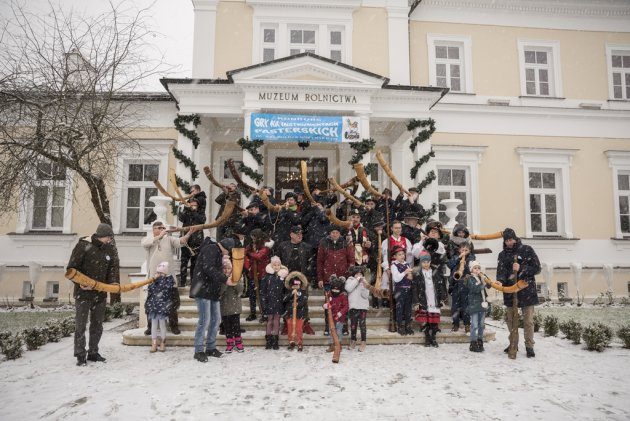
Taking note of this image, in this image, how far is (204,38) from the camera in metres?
12.5

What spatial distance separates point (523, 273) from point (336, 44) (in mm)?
10202

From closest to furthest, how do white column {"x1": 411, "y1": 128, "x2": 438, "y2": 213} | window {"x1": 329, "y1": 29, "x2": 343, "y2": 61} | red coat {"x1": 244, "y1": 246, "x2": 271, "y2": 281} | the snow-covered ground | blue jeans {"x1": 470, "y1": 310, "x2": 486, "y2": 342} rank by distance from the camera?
1. the snow-covered ground
2. blue jeans {"x1": 470, "y1": 310, "x2": 486, "y2": 342}
3. red coat {"x1": 244, "y1": 246, "x2": 271, "y2": 281}
4. white column {"x1": 411, "y1": 128, "x2": 438, "y2": 213}
5. window {"x1": 329, "y1": 29, "x2": 343, "y2": 61}

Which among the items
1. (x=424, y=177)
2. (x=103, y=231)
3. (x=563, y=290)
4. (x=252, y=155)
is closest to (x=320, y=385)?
(x=103, y=231)

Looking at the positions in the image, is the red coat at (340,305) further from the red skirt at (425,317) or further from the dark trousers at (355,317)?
the red skirt at (425,317)

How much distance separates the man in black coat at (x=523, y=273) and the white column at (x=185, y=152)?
781cm

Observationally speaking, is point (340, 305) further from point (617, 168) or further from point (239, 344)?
point (617, 168)

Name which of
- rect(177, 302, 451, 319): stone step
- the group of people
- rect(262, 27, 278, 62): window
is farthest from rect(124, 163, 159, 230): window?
rect(177, 302, 451, 319): stone step

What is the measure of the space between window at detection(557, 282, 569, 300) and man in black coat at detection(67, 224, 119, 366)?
1300cm

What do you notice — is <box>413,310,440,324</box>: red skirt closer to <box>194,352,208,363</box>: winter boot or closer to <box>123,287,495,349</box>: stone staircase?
<box>123,287,495,349</box>: stone staircase

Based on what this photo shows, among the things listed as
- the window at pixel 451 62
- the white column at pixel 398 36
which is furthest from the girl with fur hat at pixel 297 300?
the window at pixel 451 62

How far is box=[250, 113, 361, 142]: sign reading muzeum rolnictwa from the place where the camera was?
9789mm

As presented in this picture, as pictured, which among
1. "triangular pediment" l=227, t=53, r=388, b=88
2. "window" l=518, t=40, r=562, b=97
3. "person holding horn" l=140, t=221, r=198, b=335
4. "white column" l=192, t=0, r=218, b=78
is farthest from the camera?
"window" l=518, t=40, r=562, b=97

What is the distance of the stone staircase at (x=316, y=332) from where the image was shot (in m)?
6.33

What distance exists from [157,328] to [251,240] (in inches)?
86.4
